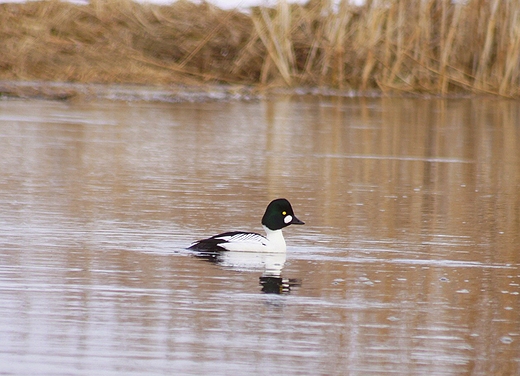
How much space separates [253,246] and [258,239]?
55 millimetres

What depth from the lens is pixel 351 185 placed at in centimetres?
1112

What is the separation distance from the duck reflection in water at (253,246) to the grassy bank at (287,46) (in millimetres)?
15225

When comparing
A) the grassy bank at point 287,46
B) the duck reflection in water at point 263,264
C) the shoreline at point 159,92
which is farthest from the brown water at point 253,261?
the grassy bank at point 287,46

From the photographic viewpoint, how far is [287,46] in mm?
23062

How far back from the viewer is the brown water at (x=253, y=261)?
511cm

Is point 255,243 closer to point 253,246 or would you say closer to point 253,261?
point 253,246

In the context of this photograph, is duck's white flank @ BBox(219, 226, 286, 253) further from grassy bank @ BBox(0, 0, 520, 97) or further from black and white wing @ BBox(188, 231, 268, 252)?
grassy bank @ BBox(0, 0, 520, 97)

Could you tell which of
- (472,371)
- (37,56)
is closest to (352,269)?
(472,371)

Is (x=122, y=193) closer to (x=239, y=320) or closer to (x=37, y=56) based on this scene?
(x=239, y=320)

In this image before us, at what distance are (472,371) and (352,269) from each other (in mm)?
2203

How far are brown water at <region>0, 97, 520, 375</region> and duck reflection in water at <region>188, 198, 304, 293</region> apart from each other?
0.28 feet

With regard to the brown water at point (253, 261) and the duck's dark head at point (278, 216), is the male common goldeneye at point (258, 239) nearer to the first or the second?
the duck's dark head at point (278, 216)

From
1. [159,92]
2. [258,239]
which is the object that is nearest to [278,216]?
[258,239]

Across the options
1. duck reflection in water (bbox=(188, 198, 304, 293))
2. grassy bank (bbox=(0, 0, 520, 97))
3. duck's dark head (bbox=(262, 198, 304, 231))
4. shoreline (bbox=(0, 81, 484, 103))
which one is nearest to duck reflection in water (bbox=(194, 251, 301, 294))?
duck reflection in water (bbox=(188, 198, 304, 293))
